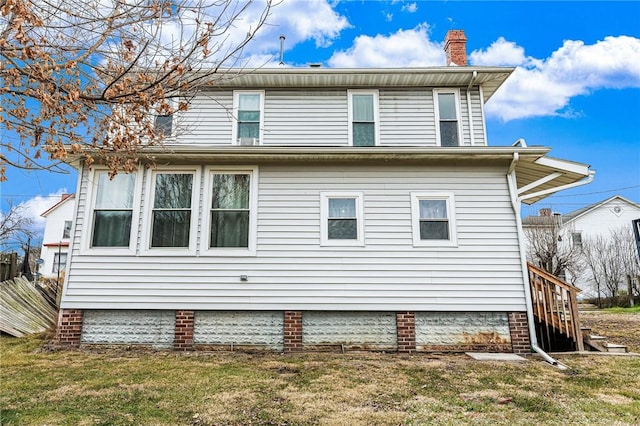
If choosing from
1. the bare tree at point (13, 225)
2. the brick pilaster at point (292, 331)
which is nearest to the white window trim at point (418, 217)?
the brick pilaster at point (292, 331)

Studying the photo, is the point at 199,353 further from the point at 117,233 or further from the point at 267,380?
the point at 117,233

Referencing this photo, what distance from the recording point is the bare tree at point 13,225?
18897 mm

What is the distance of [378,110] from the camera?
27.0ft

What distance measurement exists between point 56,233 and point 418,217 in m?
29.4

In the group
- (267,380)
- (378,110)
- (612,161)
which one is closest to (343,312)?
(267,380)

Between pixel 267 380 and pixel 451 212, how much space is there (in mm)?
4301

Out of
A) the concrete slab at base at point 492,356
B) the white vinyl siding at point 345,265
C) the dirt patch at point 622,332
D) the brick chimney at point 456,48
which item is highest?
the brick chimney at point 456,48

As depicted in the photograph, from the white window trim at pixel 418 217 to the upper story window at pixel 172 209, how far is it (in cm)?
408

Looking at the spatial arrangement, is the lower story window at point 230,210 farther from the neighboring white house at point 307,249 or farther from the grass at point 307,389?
the grass at point 307,389

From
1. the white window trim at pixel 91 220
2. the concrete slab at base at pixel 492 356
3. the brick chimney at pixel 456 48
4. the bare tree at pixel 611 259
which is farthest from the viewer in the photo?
the bare tree at pixel 611 259

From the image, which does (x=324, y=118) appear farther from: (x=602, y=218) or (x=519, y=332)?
(x=602, y=218)

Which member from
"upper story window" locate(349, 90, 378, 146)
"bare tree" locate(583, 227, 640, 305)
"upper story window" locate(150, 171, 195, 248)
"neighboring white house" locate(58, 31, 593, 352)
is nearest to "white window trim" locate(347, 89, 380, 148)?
"upper story window" locate(349, 90, 378, 146)

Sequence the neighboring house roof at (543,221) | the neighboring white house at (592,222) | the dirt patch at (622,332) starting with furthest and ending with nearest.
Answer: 1. the neighboring white house at (592,222)
2. the neighboring house roof at (543,221)
3. the dirt patch at (622,332)

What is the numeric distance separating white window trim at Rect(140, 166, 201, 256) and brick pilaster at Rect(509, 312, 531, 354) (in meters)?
5.71
